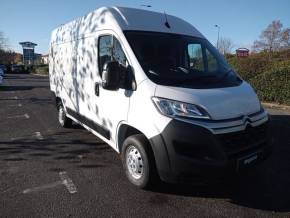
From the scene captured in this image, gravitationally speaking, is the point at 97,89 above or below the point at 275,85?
above

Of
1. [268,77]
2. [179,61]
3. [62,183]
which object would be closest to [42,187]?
[62,183]

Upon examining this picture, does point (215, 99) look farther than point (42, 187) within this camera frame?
No

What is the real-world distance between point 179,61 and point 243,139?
143 centimetres

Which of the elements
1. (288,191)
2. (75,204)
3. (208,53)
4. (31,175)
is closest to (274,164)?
(288,191)

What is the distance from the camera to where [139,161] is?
415cm

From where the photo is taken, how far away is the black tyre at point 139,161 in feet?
13.0

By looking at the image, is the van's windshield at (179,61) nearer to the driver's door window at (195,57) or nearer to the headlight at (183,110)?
the driver's door window at (195,57)

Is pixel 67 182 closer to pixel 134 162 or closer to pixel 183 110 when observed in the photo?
pixel 134 162

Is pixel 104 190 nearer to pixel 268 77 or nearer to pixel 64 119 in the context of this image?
pixel 64 119

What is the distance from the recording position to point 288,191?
4281 mm

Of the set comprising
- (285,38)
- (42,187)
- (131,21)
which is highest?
(285,38)

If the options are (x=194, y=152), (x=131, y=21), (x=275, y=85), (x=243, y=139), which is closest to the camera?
(x=194, y=152)

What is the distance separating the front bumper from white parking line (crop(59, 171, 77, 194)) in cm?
131

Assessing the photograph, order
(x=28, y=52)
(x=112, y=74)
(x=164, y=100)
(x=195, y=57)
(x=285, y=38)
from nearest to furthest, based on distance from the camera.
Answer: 1. (x=164, y=100)
2. (x=112, y=74)
3. (x=195, y=57)
4. (x=285, y=38)
5. (x=28, y=52)
